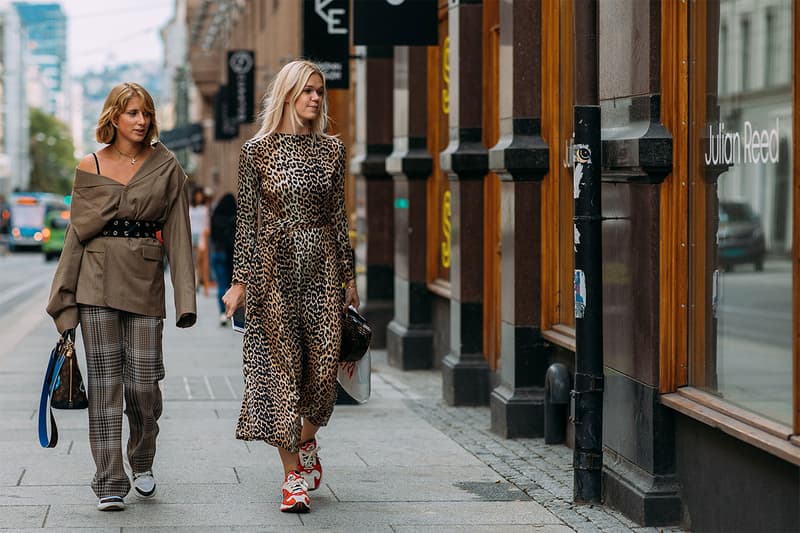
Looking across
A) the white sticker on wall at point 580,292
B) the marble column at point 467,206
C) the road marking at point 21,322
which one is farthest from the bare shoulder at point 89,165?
the road marking at point 21,322

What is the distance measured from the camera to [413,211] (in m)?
13.3

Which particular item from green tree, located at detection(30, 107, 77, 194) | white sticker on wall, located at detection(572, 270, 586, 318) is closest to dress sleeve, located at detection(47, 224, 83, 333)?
white sticker on wall, located at detection(572, 270, 586, 318)

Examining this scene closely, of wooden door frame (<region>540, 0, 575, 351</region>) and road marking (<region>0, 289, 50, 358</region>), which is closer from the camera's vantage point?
wooden door frame (<region>540, 0, 575, 351</region>)

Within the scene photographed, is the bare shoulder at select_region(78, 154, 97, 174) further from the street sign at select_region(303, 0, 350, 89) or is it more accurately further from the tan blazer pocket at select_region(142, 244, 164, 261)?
the street sign at select_region(303, 0, 350, 89)

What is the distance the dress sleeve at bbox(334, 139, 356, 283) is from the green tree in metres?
150

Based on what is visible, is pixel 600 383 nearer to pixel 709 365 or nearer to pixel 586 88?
pixel 709 365

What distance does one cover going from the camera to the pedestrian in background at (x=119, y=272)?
6734mm

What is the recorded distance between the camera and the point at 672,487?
6.48 m

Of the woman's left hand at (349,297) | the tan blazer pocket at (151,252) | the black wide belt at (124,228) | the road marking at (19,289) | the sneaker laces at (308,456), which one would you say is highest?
the black wide belt at (124,228)

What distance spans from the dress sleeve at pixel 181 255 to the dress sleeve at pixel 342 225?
69cm

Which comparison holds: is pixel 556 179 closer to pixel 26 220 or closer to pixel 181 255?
pixel 181 255

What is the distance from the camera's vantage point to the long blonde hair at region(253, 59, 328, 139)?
21.8 ft

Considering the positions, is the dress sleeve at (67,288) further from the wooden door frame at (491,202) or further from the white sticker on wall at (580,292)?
the wooden door frame at (491,202)

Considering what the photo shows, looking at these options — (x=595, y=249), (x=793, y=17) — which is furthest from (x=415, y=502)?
(x=793, y=17)
